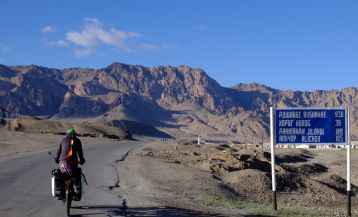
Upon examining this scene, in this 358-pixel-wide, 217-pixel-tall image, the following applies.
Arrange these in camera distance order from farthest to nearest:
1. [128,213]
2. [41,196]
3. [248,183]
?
1. [248,183]
2. [41,196]
3. [128,213]

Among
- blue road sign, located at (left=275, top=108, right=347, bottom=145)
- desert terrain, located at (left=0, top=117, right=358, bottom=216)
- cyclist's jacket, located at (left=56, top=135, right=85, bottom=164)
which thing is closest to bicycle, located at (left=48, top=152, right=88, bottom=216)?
cyclist's jacket, located at (left=56, top=135, right=85, bottom=164)

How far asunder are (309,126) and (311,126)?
54 mm

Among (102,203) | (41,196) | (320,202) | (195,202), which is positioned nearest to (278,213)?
(195,202)

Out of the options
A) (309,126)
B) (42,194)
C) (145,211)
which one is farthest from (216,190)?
(145,211)

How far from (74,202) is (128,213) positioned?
194cm

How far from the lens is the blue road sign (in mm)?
15539

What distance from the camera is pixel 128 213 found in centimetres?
1249

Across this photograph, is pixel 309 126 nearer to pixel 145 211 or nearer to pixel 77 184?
pixel 145 211

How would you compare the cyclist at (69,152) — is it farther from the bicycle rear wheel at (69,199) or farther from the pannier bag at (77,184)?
the bicycle rear wheel at (69,199)

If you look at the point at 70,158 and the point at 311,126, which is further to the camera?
the point at 311,126

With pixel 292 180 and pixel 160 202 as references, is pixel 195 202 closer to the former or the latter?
pixel 160 202

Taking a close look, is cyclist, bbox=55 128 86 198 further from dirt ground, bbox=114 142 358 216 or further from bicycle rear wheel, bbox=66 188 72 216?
dirt ground, bbox=114 142 358 216

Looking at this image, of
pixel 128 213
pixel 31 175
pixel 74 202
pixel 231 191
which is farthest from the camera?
pixel 231 191

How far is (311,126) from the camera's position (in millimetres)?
15680
